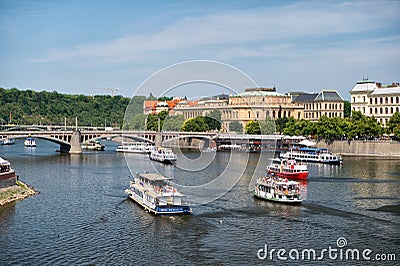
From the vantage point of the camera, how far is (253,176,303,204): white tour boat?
153ft

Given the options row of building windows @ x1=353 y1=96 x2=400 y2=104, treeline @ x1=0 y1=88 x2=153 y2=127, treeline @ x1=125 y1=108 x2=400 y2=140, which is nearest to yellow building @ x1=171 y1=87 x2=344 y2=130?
treeline @ x1=125 y1=108 x2=400 y2=140

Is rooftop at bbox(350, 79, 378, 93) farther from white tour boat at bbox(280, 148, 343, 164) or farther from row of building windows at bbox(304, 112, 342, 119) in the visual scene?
white tour boat at bbox(280, 148, 343, 164)

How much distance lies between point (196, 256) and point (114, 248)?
4446 millimetres

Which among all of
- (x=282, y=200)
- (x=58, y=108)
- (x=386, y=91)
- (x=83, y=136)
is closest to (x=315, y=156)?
(x=83, y=136)

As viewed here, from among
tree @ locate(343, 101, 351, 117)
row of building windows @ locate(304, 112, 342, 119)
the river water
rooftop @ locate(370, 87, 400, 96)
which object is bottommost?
the river water

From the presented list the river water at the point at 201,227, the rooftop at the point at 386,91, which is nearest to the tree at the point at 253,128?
the rooftop at the point at 386,91

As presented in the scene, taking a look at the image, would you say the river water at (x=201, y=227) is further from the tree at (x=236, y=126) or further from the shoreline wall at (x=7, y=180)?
the tree at (x=236, y=126)

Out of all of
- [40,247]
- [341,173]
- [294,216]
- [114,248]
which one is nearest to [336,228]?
[294,216]

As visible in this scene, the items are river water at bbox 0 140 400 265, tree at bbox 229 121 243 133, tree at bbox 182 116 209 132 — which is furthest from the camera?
tree at bbox 229 121 243 133

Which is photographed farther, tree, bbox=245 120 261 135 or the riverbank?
tree, bbox=245 120 261 135

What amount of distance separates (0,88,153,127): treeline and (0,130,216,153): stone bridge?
2096 inches

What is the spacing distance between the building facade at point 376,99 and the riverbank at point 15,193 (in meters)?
76.6

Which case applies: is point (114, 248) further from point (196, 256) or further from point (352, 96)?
point (352, 96)

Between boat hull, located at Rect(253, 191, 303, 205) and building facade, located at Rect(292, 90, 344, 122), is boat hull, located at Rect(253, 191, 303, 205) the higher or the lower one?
the lower one
